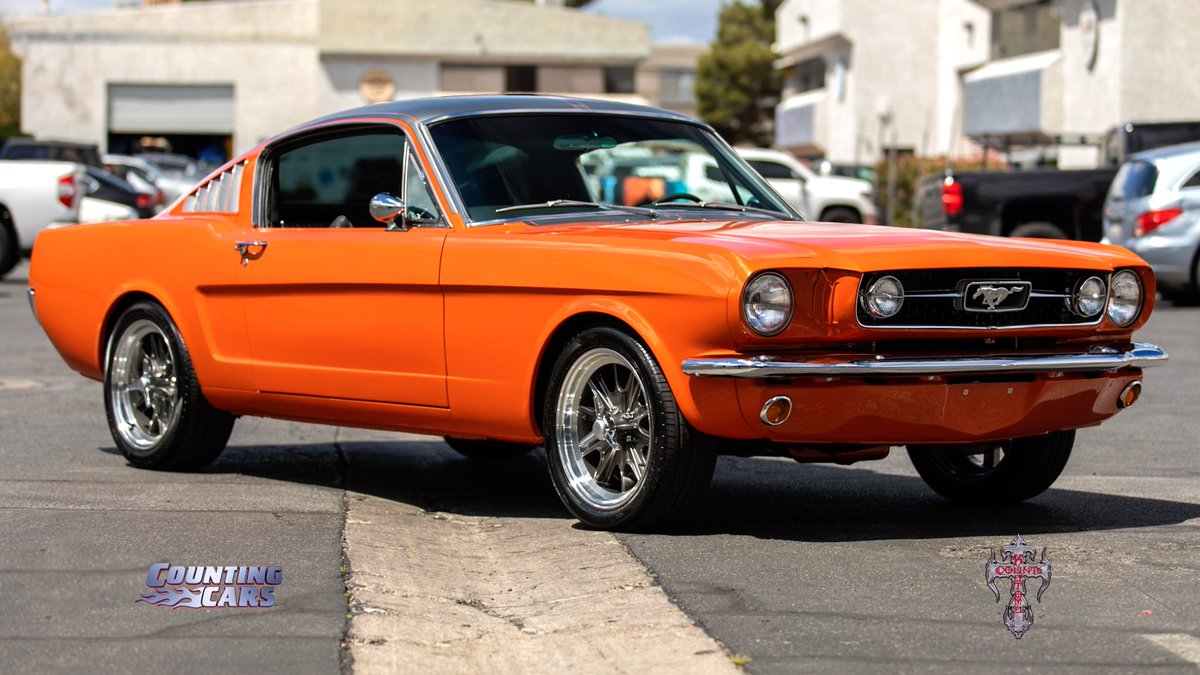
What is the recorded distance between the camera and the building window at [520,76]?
64.4 meters

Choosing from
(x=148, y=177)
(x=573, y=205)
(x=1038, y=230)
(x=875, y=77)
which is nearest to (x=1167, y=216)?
(x=1038, y=230)

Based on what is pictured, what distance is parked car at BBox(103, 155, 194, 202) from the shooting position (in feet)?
113

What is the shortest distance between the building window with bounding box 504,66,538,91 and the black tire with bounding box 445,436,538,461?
5642 cm

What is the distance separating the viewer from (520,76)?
64.6m

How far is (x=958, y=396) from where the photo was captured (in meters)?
5.81

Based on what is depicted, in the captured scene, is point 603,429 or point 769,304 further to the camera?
point 603,429

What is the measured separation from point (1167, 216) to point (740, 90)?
207ft

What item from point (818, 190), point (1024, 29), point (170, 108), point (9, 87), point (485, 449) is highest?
point (9, 87)

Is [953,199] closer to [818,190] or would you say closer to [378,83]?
[818,190]

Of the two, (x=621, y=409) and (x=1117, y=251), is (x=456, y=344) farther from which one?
(x=1117, y=251)

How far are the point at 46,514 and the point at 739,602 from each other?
106 inches

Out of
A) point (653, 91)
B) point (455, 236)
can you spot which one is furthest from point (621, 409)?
point (653, 91)

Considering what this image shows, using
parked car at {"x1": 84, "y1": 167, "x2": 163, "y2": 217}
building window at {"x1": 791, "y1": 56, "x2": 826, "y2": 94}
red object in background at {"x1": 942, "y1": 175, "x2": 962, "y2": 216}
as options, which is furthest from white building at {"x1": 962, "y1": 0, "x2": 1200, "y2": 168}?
building window at {"x1": 791, "y1": 56, "x2": 826, "y2": 94}

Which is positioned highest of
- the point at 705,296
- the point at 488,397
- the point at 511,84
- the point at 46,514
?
the point at 511,84
